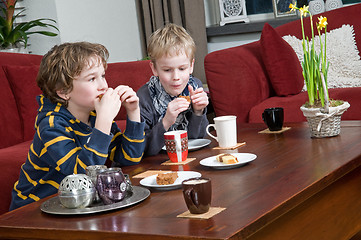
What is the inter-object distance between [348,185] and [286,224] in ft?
1.41

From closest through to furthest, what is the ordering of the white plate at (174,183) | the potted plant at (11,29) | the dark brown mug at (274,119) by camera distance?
the white plate at (174,183) < the dark brown mug at (274,119) < the potted plant at (11,29)

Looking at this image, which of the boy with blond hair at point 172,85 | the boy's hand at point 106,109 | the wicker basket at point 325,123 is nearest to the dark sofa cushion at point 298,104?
the boy with blond hair at point 172,85

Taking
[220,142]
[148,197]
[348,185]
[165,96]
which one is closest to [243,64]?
[165,96]

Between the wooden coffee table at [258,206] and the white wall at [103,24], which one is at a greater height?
the white wall at [103,24]

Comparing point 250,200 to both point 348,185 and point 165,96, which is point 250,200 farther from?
point 165,96

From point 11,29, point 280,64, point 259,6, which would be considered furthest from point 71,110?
point 259,6

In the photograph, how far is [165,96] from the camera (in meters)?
2.05

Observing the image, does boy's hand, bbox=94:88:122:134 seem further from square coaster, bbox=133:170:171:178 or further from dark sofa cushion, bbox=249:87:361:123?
dark sofa cushion, bbox=249:87:361:123

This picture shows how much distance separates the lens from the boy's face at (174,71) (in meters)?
1.95

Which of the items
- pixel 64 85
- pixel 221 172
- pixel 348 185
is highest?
pixel 64 85

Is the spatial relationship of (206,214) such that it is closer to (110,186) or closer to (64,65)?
(110,186)

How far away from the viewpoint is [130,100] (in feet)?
5.48

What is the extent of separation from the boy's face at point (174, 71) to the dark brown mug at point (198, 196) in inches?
37.8

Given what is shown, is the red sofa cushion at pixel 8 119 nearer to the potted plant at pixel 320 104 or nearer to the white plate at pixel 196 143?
the white plate at pixel 196 143
